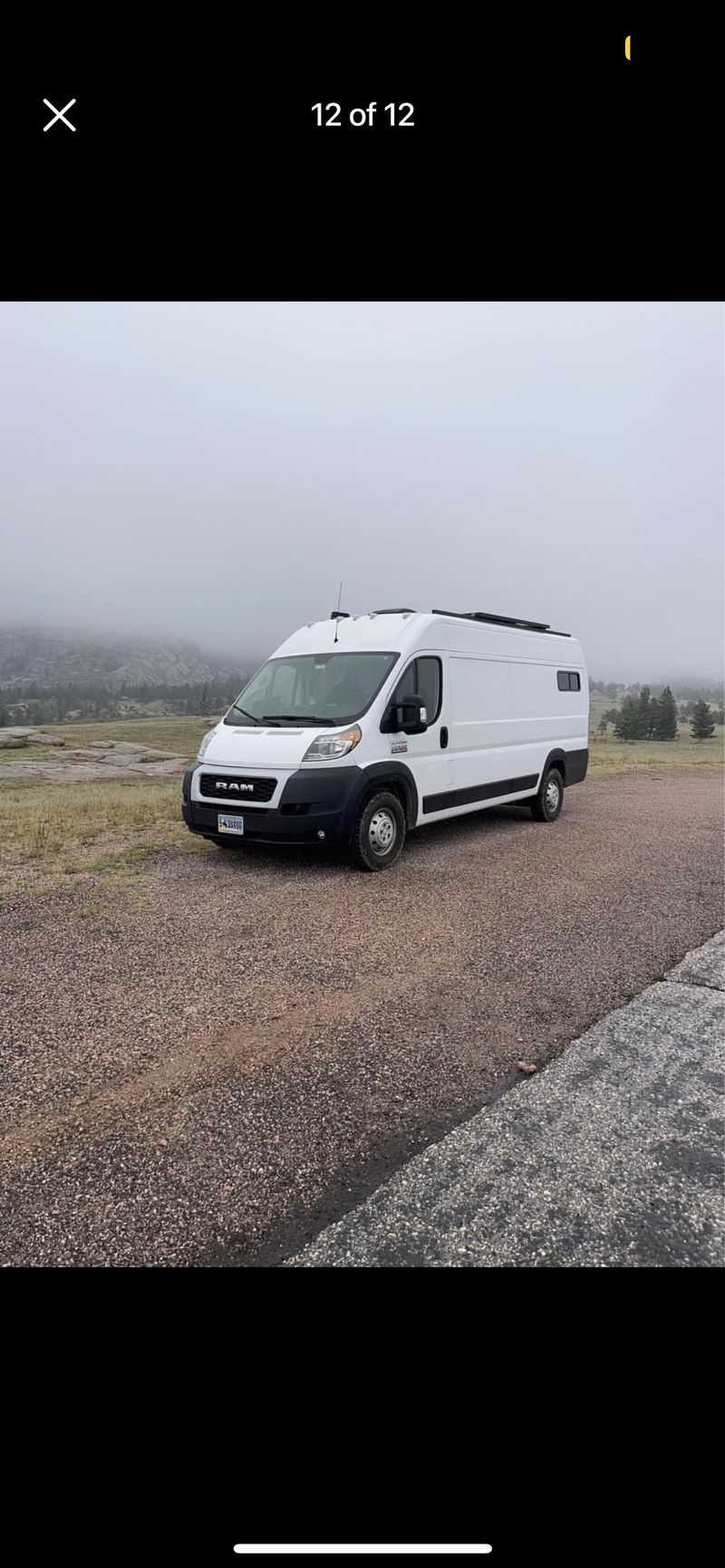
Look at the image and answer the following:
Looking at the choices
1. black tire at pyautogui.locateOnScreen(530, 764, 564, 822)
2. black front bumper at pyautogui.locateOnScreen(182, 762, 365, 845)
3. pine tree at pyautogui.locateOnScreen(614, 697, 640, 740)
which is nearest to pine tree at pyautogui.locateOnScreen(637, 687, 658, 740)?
pine tree at pyautogui.locateOnScreen(614, 697, 640, 740)

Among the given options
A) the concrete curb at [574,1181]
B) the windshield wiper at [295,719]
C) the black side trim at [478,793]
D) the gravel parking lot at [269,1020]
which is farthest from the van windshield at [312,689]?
the concrete curb at [574,1181]

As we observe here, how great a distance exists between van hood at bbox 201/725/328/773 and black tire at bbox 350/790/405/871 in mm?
818

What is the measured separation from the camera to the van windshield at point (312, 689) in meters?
7.18

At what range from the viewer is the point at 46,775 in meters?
22.7

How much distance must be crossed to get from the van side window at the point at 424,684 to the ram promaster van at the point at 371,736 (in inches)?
0.7

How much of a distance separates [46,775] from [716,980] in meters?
21.9

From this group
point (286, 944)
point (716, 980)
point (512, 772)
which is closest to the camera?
point (716, 980)

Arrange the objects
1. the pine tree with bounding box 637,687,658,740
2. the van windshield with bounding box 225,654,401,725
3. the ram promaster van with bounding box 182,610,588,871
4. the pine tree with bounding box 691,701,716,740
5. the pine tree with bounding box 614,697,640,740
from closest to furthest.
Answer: the ram promaster van with bounding box 182,610,588,871
the van windshield with bounding box 225,654,401,725
the pine tree with bounding box 691,701,716,740
the pine tree with bounding box 637,687,658,740
the pine tree with bounding box 614,697,640,740

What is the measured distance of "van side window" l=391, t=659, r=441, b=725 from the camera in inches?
288

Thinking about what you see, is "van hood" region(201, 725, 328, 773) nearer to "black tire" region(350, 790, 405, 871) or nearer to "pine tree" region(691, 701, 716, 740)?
"black tire" region(350, 790, 405, 871)

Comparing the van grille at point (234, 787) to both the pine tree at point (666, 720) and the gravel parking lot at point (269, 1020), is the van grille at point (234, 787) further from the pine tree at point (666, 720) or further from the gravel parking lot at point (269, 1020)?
the pine tree at point (666, 720)
